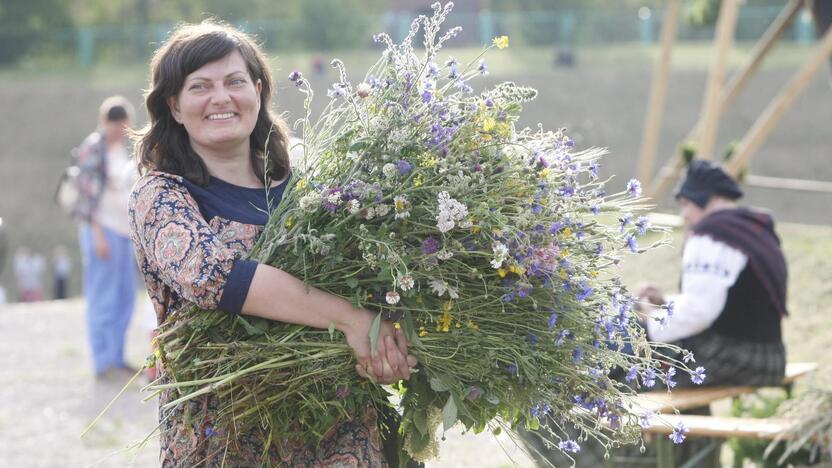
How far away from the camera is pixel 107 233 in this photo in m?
8.67

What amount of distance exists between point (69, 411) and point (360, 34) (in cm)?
2933

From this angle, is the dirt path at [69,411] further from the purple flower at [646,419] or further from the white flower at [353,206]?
the white flower at [353,206]

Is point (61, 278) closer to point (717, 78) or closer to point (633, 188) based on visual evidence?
point (717, 78)

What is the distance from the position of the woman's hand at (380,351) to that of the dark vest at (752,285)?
113 inches

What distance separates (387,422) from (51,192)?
92.9 feet

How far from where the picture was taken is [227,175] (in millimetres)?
2938

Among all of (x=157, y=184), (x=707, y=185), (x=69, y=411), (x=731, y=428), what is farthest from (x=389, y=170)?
(x=69, y=411)

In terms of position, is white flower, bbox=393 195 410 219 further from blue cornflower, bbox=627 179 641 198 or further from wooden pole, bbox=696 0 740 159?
wooden pole, bbox=696 0 740 159

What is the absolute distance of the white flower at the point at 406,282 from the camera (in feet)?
8.30

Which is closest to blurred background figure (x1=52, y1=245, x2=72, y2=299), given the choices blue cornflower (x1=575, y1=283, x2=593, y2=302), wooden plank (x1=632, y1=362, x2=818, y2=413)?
wooden plank (x1=632, y1=362, x2=818, y2=413)

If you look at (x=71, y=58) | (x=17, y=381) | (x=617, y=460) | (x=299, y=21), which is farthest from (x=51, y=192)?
(x=617, y=460)

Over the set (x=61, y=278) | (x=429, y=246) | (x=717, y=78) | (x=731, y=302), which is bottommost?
(x=61, y=278)

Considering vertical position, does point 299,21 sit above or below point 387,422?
below

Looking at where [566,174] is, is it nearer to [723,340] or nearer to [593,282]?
[593,282]
